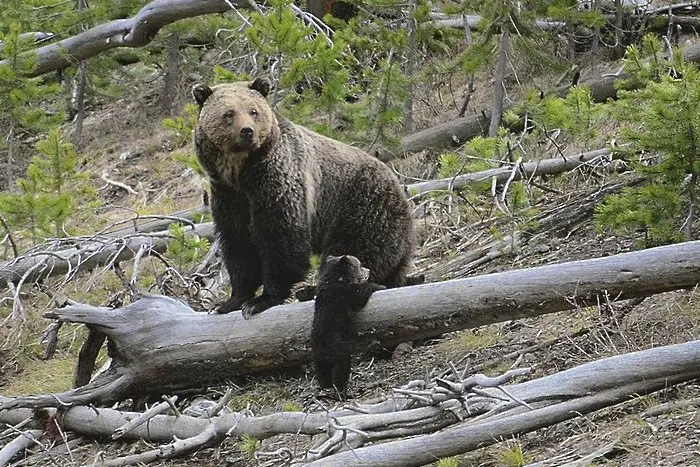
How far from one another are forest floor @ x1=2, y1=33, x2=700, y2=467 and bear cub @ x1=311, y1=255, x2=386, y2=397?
0.73 ft

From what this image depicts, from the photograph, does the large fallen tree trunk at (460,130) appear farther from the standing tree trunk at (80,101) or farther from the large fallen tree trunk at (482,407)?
the large fallen tree trunk at (482,407)

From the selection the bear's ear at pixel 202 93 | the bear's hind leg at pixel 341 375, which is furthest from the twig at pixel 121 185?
the bear's hind leg at pixel 341 375

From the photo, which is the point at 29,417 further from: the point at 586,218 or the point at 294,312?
the point at 586,218

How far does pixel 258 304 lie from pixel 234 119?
1.26 meters

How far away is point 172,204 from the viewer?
12.5 meters

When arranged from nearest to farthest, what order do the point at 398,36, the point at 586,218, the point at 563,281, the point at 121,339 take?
the point at 563,281
the point at 121,339
the point at 586,218
the point at 398,36

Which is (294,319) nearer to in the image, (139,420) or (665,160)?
(139,420)

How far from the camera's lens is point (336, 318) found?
5.63 m

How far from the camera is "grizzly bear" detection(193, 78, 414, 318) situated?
20.6 feet

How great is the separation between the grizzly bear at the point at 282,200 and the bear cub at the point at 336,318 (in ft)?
1.95

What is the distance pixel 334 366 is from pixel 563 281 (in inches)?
59.1

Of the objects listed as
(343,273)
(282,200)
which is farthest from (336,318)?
(282,200)

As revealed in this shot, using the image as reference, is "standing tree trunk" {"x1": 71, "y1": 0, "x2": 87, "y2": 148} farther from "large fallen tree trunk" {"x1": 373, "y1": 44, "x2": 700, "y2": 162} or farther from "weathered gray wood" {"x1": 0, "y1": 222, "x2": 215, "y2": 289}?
"weathered gray wood" {"x1": 0, "y1": 222, "x2": 215, "y2": 289}

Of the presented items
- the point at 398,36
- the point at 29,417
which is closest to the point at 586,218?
the point at 398,36
